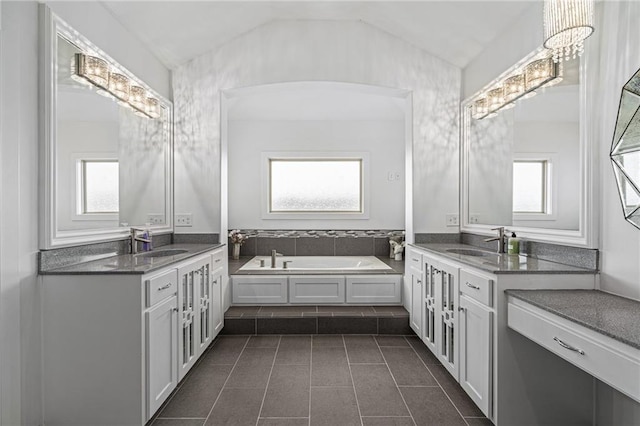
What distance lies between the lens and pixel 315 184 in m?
5.30

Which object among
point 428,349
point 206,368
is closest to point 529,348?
point 428,349

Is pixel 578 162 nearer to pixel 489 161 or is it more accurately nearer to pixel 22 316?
pixel 489 161

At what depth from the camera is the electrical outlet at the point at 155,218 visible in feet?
10.6

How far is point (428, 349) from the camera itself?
3.19 metres

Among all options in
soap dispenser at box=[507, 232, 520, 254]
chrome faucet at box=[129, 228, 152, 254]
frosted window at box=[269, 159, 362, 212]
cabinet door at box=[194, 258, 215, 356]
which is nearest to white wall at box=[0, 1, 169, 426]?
chrome faucet at box=[129, 228, 152, 254]

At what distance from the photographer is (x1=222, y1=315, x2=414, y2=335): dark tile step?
354 centimetres

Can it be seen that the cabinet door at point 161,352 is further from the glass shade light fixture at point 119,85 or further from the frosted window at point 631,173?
the frosted window at point 631,173

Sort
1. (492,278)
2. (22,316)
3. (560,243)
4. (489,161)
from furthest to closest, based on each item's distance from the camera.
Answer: (489,161) → (560,243) → (492,278) → (22,316)

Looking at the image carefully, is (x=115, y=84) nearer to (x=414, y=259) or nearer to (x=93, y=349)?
(x=93, y=349)

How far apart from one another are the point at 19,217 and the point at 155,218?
146cm

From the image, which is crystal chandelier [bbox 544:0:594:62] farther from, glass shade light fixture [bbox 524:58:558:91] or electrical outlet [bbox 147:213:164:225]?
electrical outlet [bbox 147:213:164:225]

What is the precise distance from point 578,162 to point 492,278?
0.83 m

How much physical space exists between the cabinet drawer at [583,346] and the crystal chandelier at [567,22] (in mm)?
1252

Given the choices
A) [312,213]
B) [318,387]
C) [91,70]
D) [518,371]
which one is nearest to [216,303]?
[318,387]
